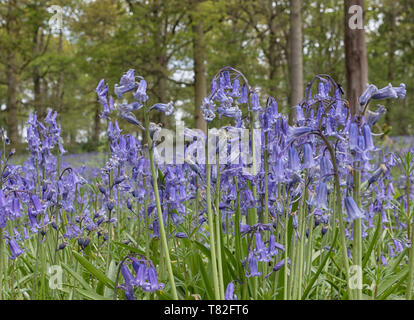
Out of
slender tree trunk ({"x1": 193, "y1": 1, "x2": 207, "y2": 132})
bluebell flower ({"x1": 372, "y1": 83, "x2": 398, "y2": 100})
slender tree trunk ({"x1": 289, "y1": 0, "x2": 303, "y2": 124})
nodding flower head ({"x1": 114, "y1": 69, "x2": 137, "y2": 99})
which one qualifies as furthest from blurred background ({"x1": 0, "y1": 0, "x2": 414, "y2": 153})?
bluebell flower ({"x1": 372, "y1": 83, "x2": 398, "y2": 100})

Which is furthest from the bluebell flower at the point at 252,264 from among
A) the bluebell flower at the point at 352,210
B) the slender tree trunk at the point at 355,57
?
the slender tree trunk at the point at 355,57

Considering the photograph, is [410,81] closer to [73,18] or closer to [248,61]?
[248,61]

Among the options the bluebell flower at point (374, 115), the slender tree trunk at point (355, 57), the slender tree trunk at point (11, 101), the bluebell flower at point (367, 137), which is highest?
the slender tree trunk at point (11, 101)

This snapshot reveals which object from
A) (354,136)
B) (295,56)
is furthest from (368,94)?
(295,56)

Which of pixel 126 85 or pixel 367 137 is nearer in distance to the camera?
pixel 367 137

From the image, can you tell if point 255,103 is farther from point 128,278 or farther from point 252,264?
point 128,278

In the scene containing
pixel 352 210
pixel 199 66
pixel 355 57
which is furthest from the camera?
pixel 199 66

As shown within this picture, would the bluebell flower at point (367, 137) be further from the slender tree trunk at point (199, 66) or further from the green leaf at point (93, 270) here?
the slender tree trunk at point (199, 66)

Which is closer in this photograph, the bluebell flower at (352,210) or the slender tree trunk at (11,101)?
the bluebell flower at (352,210)

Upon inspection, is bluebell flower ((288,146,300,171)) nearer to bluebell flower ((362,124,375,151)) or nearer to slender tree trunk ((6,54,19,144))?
bluebell flower ((362,124,375,151))

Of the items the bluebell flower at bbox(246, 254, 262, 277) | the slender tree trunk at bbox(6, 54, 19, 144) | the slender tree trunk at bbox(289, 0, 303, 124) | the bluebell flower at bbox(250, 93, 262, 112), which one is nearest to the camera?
the bluebell flower at bbox(246, 254, 262, 277)

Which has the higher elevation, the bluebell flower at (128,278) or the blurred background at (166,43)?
the blurred background at (166,43)

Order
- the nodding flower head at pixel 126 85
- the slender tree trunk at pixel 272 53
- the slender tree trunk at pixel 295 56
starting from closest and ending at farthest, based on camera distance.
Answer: the nodding flower head at pixel 126 85, the slender tree trunk at pixel 295 56, the slender tree trunk at pixel 272 53
